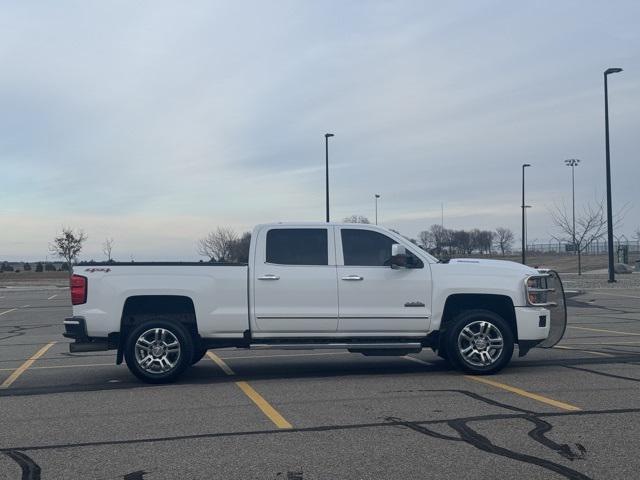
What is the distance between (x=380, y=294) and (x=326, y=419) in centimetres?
291

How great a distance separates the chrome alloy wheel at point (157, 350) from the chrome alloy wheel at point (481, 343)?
3.72 m

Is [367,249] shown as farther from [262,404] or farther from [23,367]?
[23,367]

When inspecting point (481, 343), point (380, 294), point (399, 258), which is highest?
point (399, 258)

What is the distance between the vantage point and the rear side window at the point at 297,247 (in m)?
10.4

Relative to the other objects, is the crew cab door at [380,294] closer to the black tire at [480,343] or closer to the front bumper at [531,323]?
the black tire at [480,343]

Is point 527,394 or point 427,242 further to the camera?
point 427,242

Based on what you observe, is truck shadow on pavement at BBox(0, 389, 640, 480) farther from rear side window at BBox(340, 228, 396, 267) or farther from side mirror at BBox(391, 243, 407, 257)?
rear side window at BBox(340, 228, 396, 267)

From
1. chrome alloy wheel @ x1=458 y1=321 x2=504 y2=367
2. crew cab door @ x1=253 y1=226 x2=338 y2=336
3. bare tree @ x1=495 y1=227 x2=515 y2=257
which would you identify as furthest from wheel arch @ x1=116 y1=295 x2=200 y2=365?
bare tree @ x1=495 y1=227 x2=515 y2=257

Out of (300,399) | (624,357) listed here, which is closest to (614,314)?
(624,357)

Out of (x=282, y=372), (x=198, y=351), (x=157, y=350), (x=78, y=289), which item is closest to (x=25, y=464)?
(x=157, y=350)

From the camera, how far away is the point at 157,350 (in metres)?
10.0

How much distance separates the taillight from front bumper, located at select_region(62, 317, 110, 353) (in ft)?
0.75

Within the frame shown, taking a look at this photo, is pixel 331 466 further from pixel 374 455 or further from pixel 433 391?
pixel 433 391

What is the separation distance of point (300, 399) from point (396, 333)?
205 cm
